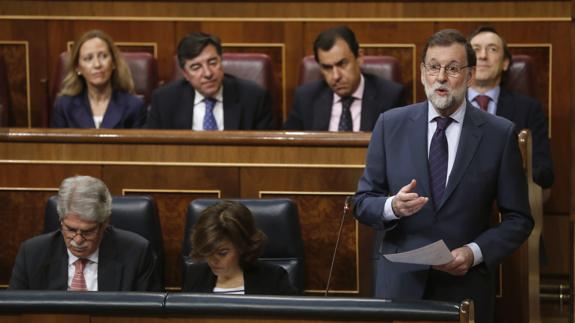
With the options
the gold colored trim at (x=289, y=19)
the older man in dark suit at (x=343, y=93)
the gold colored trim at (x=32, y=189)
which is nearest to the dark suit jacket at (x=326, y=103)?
the older man in dark suit at (x=343, y=93)

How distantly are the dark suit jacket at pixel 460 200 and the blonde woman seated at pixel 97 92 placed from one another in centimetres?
100

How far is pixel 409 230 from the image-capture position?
1.49m

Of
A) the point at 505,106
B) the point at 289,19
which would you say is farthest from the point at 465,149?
the point at 289,19

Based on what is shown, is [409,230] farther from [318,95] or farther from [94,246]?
[318,95]

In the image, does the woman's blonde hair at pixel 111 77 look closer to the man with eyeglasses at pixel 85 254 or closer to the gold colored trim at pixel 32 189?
the gold colored trim at pixel 32 189

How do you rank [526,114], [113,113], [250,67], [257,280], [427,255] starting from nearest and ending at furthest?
[427,255]
[257,280]
[526,114]
[113,113]
[250,67]

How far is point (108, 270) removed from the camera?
1734 mm

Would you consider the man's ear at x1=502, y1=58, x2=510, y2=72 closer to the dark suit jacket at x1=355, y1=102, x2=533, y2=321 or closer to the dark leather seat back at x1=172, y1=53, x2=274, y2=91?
the dark leather seat back at x1=172, y1=53, x2=274, y2=91

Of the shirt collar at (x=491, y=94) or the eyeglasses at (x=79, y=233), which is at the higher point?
the shirt collar at (x=491, y=94)

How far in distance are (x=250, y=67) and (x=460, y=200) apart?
1113mm

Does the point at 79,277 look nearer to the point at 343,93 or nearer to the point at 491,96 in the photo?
the point at 343,93

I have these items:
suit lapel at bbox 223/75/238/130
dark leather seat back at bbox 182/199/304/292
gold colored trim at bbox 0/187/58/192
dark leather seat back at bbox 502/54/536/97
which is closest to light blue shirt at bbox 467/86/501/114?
dark leather seat back at bbox 502/54/536/97

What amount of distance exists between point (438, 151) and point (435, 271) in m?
0.16

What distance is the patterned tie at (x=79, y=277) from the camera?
5.68 ft
